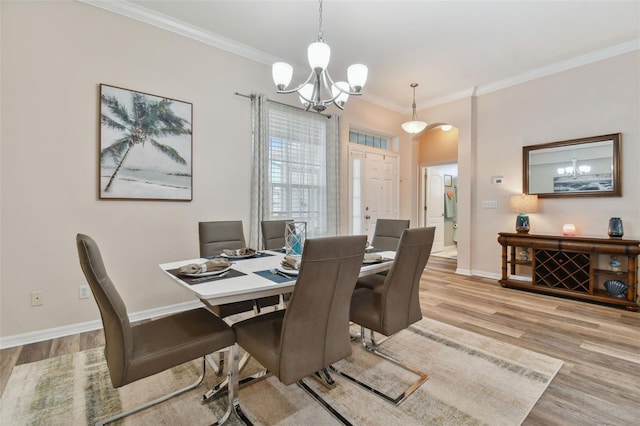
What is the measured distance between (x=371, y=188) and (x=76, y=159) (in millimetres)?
3952

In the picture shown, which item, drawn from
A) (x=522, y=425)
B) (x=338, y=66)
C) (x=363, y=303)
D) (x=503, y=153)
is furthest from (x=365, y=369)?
(x=503, y=153)

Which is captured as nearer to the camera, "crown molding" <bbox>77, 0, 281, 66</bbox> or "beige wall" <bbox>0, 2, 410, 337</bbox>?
"beige wall" <bbox>0, 2, 410, 337</bbox>

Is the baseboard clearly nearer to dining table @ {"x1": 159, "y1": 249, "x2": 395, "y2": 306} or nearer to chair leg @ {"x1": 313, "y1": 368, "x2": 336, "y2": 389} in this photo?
dining table @ {"x1": 159, "y1": 249, "x2": 395, "y2": 306}

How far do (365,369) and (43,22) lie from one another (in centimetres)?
375

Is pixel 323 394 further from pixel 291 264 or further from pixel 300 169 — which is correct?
pixel 300 169

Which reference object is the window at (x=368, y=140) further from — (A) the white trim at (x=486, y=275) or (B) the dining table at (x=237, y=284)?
(B) the dining table at (x=237, y=284)

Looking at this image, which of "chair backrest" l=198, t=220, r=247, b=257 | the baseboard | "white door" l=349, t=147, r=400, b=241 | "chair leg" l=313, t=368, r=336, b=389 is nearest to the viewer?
"chair leg" l=313, t=368, r=336, b=389

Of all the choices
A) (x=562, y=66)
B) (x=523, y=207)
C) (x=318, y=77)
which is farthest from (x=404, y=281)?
(x=562, y=66)

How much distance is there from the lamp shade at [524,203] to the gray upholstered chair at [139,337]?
4.16 metres

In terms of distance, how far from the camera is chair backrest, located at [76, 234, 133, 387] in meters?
1.18

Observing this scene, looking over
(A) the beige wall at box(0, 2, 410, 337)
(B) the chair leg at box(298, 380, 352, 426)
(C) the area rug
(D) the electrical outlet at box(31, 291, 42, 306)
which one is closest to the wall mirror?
(C) the area rug

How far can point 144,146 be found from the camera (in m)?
2.90

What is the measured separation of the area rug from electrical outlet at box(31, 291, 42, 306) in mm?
594

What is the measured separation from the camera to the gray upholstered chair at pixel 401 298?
5.76 feet
